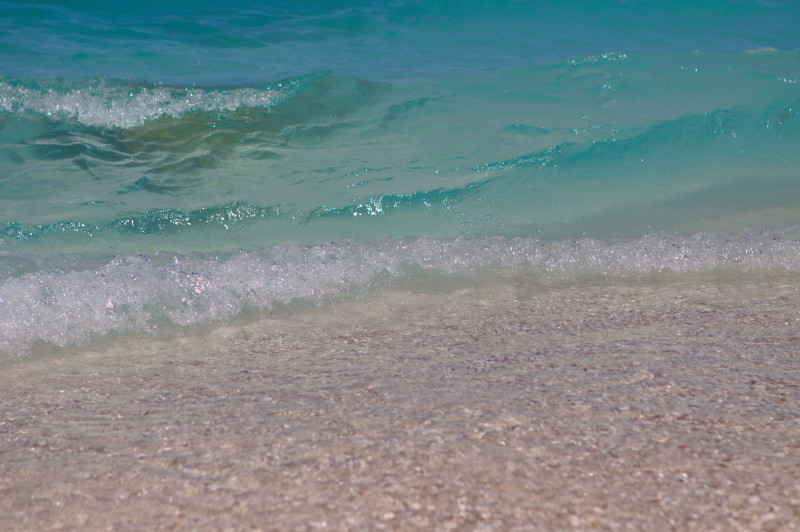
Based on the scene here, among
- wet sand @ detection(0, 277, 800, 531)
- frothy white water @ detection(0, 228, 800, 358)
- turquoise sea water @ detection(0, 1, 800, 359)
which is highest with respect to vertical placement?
turquoise sea water @ detection(0, 1, 800, 359)

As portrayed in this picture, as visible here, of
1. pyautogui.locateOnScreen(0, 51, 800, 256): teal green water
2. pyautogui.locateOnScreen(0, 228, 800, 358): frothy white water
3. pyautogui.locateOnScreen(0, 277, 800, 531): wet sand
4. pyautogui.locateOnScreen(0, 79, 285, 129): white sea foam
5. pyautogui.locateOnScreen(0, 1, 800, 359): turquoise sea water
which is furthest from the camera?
pyautogui.locateOnScreen(0, 79, 285, 129): white sea foam

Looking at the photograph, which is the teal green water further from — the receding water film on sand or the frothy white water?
the frothy white water

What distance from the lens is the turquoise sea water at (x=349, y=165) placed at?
3432mm

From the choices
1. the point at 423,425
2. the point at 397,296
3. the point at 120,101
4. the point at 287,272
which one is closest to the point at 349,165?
the point at 287,272

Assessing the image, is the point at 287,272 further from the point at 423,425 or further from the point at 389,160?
the point at 389,160

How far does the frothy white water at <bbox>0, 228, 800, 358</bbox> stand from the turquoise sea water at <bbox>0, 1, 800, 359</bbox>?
0.05 feet

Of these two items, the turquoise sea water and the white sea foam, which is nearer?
the turquoise sea water

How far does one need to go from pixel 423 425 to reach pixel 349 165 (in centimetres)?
370

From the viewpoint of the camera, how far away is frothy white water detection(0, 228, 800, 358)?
2.97 m

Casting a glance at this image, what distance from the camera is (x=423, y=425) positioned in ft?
6.28

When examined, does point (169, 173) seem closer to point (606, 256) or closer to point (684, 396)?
→ point (606, 256)

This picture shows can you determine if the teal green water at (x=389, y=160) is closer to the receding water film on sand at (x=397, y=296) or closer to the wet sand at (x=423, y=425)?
the receding water film on sand at (x=397, y=296)

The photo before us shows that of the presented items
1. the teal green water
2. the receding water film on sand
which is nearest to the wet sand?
the receding water film on sand

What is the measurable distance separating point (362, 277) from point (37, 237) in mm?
2173
